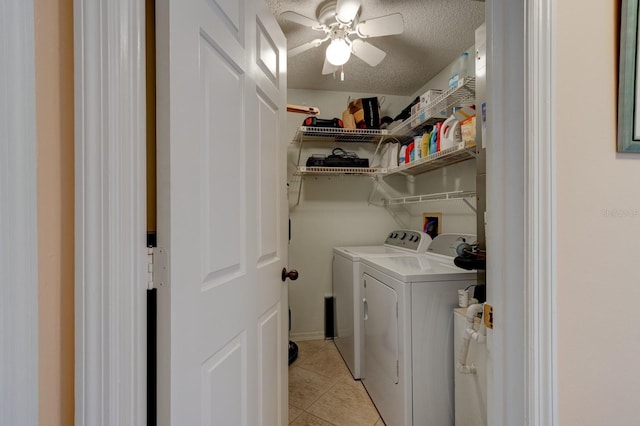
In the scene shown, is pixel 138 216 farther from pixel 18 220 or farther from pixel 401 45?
pixel 401 45

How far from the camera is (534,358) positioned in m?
0.64

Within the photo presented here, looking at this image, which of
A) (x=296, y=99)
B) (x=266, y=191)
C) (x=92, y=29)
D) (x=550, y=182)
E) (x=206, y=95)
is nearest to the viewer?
(x=92, y=29)

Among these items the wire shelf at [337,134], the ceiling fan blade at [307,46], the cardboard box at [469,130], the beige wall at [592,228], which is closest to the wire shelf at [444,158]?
the cardboard box at [469,130]

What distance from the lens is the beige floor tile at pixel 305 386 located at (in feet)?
6.23

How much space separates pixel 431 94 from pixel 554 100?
1.59 meters

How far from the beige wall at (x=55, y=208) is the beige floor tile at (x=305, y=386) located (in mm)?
1690

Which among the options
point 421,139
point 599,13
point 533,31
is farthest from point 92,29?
point 421,139

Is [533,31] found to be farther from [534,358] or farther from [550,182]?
[534,358]

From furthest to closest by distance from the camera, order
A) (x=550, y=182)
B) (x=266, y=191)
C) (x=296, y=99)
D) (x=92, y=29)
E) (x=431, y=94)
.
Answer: (x=296, y=99) < (x=431, y=94) < (x=266, y=191) < (x=550, y=182) < (x=92, y=29)

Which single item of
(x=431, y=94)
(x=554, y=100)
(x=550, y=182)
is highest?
(x=431, y=94)

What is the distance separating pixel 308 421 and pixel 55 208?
182cm

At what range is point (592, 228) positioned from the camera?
0.67 metres

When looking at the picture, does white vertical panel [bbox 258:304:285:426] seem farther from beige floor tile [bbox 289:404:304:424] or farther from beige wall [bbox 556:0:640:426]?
beige wall [bbox 556:0:640:426]

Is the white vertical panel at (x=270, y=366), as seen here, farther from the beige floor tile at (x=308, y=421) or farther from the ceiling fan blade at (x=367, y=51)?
the ceiling fan blade at (x=367, y=51)
